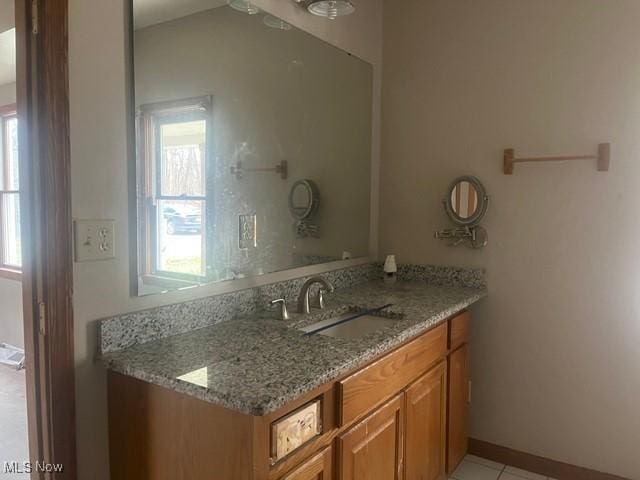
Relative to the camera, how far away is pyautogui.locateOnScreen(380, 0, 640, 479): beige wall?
2.18m

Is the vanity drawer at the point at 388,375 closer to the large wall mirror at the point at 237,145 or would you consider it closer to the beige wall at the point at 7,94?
the large wall mirror at the point at 237,145

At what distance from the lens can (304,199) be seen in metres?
2.28

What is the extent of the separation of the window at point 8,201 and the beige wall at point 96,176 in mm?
3372

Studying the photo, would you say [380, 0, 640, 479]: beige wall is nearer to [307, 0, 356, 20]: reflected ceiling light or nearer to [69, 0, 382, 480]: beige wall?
[307, 0, 356, 20]: reflected ceiling light

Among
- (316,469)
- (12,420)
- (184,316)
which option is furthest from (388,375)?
(12,420)

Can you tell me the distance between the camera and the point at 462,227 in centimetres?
251

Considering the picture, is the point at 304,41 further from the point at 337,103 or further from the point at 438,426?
the point at 438,426

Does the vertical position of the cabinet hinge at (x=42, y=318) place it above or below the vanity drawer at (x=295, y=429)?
above

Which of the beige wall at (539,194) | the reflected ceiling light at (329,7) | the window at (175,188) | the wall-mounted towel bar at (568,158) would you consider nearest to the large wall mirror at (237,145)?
the window at (175,188)

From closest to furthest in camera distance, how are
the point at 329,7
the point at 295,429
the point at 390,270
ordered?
1. the point at 295,429
2. the point at 329,7
3. the point at 390,270

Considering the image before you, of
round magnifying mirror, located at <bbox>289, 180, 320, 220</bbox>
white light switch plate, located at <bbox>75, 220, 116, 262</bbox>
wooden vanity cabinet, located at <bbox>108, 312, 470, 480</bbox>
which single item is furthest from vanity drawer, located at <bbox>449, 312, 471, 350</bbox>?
white light switch plate, located at <bbox>75, 220, 116, 262</bbox>

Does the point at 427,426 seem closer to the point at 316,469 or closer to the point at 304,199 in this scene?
the point at 316,469

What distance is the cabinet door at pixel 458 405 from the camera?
7.38 feet

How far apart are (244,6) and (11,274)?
343cm
